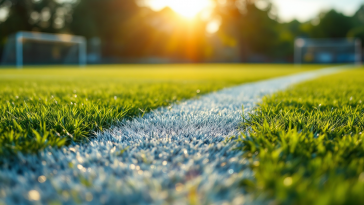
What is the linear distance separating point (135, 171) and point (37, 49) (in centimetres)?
2383

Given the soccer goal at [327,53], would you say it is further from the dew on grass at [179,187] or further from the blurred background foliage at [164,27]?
the dew on grass at [179,187]

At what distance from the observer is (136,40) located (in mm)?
42250

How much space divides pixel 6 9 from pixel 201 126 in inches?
1558

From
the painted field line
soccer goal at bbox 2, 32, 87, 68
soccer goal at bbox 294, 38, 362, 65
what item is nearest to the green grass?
the painted field line

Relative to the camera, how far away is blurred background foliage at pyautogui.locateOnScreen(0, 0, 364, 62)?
117 feet

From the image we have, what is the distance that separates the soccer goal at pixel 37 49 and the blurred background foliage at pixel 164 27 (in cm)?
1309

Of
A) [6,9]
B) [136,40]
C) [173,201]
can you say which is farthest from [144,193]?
[136,40]

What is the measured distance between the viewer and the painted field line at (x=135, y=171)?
3.03ft

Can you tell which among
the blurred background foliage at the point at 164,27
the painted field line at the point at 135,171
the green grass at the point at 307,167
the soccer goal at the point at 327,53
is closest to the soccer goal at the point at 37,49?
the blurred background foliage at the point at 164,27

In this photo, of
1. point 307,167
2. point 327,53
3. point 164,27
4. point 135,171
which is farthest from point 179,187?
point 164,27

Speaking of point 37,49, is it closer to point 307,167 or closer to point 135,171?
point 135,171

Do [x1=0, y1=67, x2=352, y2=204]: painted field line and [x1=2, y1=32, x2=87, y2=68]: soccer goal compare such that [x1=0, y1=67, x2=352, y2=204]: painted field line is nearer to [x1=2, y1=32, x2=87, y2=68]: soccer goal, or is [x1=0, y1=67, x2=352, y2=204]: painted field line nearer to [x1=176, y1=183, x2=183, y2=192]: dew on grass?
[x1=176, y1=183, x2=183, y2=192]: dew on grass

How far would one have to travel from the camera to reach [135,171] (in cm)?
114

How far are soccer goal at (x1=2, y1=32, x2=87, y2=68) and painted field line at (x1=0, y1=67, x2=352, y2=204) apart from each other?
21.6 m
